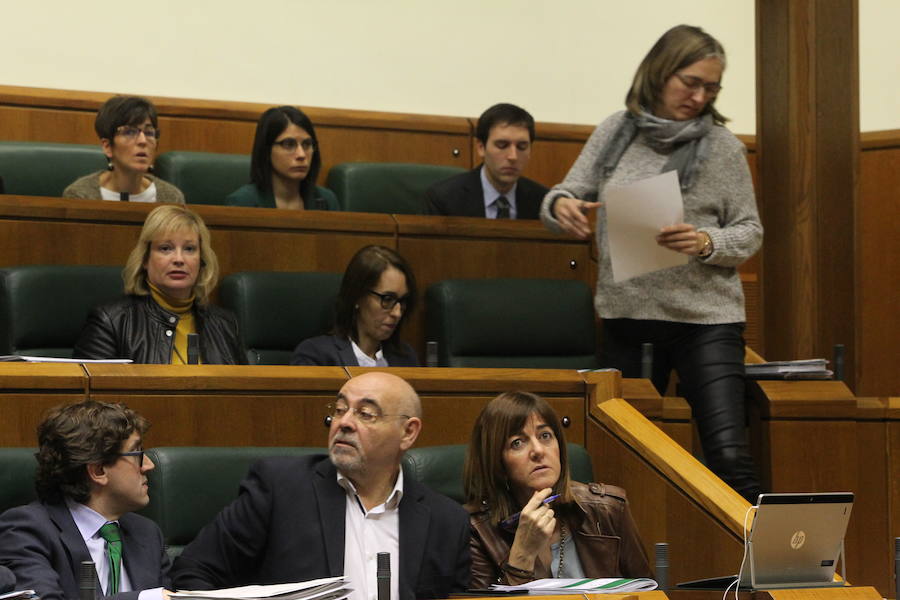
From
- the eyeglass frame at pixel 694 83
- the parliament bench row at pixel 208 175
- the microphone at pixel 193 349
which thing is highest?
the eyeglass frame at pixel 694 83

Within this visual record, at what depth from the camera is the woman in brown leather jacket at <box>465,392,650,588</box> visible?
1.60 m

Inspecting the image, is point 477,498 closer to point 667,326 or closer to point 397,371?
point 397,371

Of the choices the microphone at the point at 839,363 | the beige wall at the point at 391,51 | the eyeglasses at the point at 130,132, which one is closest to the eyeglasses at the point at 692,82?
the microphone at the point at 839,363

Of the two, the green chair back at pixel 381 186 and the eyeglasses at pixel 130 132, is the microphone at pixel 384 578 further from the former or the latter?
the green chair back at pixel 381 186

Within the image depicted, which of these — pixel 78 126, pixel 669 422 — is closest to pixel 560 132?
pixel 78 126

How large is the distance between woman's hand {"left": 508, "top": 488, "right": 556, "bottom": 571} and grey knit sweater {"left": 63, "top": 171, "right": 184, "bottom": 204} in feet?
3.66

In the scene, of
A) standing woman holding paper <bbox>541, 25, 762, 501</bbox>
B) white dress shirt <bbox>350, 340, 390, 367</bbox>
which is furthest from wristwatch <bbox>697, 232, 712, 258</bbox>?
white dress shirt <bbox>350, 340, 390, 367</bbox>

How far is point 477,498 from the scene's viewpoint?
63.5 inches

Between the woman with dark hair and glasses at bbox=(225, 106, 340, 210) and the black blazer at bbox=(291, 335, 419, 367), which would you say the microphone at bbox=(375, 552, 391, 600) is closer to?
the black blazer at bbox=(291, 335, 419, 367)

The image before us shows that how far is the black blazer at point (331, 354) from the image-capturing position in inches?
80.4

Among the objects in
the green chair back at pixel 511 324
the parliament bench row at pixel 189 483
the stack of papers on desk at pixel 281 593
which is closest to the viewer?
the stack of papers on desk at pixel 281 593

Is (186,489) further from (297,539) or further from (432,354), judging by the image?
(432,354)

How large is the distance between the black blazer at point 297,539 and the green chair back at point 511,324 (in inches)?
28.2

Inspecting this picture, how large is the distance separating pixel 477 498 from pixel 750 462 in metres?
0.51
